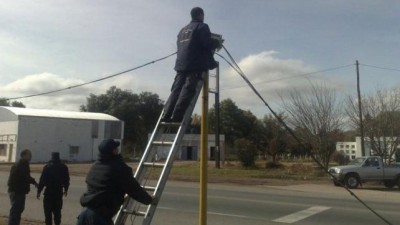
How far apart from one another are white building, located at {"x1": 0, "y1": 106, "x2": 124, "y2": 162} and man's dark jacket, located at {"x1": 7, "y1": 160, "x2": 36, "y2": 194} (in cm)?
5401

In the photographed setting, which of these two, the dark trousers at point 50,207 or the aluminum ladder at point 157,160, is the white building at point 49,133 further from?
the aluminum ladder at point 157,160

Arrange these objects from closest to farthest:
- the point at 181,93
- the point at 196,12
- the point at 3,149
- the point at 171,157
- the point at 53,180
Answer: the point at 171,157 → the point at 181,93 → the point at 196,12 → the point at 53,180 → the point at 3,149

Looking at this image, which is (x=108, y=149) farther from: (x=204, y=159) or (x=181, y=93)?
(x=181, y=93)

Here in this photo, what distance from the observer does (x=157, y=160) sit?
636 centimetres

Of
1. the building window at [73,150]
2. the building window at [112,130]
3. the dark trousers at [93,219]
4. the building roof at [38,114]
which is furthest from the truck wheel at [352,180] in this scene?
the building window at [112,130]

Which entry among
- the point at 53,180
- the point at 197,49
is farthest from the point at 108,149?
the point at 53,180

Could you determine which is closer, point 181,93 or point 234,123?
point 181,93

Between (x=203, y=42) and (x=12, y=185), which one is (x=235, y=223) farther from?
(x=203, y=42)

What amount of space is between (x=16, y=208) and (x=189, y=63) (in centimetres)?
538

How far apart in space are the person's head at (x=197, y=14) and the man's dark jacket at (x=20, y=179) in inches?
207

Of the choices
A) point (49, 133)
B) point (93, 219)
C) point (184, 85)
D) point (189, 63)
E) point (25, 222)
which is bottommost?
point (25, 222)

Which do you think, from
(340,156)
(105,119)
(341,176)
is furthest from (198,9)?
(105,119)

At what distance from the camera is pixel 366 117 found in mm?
37594

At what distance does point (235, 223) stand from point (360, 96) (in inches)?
1077
